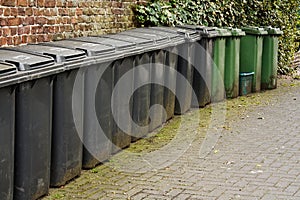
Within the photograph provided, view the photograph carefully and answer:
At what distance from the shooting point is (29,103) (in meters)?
5.41

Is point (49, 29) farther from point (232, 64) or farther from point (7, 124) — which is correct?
point (232, 64)

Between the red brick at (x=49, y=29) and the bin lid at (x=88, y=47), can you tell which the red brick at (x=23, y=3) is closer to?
the red brick at (x=49, y=29)

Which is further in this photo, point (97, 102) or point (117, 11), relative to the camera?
point (117, 11)

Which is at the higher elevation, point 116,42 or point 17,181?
point 116,42

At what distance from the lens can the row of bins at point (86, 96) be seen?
17.5ft

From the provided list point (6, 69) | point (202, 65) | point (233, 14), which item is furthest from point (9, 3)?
point (233, 14)

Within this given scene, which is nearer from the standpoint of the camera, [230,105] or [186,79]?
[186,79]

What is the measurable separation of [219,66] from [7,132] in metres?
6.64

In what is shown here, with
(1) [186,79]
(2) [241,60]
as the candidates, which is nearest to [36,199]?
(1) [186,79]

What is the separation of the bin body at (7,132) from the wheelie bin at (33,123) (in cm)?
14

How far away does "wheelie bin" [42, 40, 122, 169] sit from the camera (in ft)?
21.8

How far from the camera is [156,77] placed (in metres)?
8.79

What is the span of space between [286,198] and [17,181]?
220 centimetres

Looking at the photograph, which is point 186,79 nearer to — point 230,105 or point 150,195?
point 230,105
